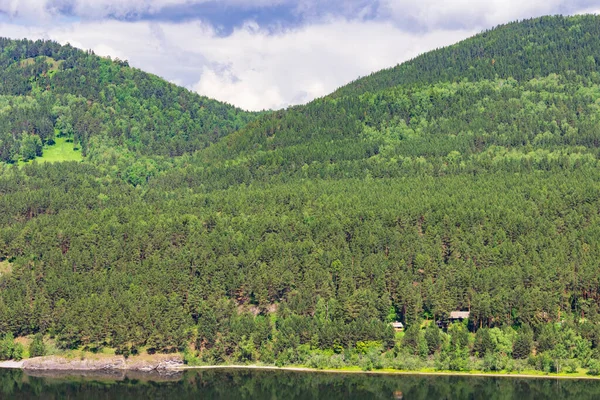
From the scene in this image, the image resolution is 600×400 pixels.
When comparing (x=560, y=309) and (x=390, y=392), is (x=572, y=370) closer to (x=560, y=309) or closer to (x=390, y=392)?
(x=560, y=309)

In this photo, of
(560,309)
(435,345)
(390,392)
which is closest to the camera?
(390,392)

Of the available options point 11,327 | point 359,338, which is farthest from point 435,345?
point 11,327

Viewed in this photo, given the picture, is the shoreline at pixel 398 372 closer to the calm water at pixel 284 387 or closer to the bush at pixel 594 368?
the bush at pixel 594 368

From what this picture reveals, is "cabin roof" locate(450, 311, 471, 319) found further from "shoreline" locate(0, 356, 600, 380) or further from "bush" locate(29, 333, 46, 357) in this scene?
"bush" locate(29, 333, 46, 357)

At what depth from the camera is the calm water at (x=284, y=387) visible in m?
156

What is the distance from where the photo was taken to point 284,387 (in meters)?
162

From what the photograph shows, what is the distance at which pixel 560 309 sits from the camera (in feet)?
620

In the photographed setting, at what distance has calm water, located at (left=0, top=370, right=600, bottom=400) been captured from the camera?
15550 cm

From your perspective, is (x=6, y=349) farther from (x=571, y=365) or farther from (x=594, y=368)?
(x=594, y=368)

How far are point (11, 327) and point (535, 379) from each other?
115m

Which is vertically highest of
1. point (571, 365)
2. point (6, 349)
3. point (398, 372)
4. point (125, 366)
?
point (6, 349)

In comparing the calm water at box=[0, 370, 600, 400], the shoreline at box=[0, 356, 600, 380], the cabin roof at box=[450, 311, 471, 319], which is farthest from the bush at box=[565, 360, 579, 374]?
the shoreline at box=[0, 356, 600, 380]

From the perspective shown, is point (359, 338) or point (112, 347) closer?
point (359, 338)

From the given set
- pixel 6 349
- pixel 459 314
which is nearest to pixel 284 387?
pixel 459 314
